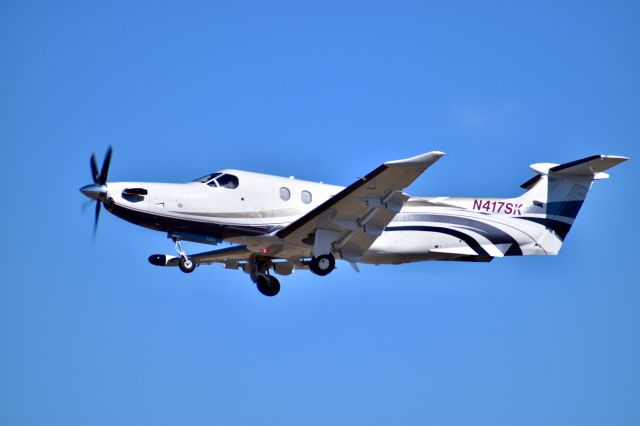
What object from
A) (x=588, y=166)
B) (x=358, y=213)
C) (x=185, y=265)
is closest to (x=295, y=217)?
(x=358, y=213)

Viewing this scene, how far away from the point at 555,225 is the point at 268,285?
9845mm

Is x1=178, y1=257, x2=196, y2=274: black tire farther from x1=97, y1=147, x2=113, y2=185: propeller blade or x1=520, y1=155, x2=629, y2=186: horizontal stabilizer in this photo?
x1=520, y1=155, x2=629, y2=186: horizontal stabilizer

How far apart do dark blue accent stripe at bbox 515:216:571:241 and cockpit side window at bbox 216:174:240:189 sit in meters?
9.62

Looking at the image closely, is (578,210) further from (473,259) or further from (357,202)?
(357,202)

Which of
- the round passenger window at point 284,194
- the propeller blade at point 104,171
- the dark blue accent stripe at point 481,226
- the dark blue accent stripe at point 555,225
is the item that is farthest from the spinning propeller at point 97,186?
the dark blue accent stripe at point 555,225

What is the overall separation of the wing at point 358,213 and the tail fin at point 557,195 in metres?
5.95

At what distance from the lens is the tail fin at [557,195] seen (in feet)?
110

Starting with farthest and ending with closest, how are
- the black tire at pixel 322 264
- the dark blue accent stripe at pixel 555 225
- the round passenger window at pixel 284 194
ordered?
1. the dark blue accent stripe at pixel 555 225
2. the round passenger window at pixel 284 194
3. the black tire at pixel 322 264

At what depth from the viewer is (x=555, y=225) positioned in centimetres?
3375

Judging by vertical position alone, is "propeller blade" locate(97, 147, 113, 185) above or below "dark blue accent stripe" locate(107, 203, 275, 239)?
above

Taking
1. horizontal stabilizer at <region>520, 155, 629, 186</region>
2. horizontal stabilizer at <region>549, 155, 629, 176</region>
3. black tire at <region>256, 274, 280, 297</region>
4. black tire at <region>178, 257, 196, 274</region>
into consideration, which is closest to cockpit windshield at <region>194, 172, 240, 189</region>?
black tire at <region>178, 257, 196, 274</region>

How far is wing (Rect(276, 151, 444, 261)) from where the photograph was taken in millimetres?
27969

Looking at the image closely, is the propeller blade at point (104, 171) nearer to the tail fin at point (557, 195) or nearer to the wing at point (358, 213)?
the wing at point (358, 213)

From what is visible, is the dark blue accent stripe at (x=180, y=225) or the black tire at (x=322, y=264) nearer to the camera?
the dark blue accent stripe at (x=180, y=225)
